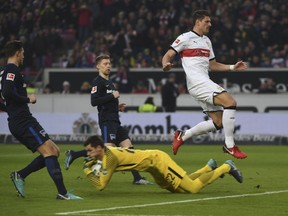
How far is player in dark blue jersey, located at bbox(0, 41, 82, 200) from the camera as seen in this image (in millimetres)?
11617

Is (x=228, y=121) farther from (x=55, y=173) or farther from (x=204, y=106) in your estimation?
(x=55, y=173)

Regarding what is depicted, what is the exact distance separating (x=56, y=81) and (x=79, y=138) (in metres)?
→ 4.78

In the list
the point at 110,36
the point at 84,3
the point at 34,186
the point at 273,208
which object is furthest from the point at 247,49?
the point at 273,208

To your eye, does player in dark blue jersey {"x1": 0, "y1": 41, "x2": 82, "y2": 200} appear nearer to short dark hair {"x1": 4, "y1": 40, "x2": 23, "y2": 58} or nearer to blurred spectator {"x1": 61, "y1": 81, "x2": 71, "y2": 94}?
short dark hair {"x1": 4, "y1": 40, "x2": 23, "y2": 58}

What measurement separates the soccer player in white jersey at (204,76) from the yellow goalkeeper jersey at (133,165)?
2.56 meters

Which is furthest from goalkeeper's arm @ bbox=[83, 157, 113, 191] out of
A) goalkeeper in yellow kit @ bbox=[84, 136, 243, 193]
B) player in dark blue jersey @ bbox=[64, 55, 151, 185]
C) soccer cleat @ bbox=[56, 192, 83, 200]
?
player in dark blue jersey @ bbox=[64, 55, 151, 185]

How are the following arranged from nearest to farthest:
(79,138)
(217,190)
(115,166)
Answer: (115,166) → (217,190) → (79,138)

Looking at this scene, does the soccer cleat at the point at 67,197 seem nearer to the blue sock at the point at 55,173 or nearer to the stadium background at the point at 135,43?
the blue sock at the point at 55,173

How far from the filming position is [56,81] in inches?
1309

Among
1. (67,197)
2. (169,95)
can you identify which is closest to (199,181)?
(67,197)

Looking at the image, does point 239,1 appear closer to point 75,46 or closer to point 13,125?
point 75,46

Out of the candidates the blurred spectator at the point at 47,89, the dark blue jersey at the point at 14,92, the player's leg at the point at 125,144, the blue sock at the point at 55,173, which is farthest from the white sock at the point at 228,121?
the blurred spectator at the point at 47,89

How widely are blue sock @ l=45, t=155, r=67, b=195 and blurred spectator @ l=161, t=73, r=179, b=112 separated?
59.0 ft

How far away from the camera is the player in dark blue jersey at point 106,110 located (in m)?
14.0
